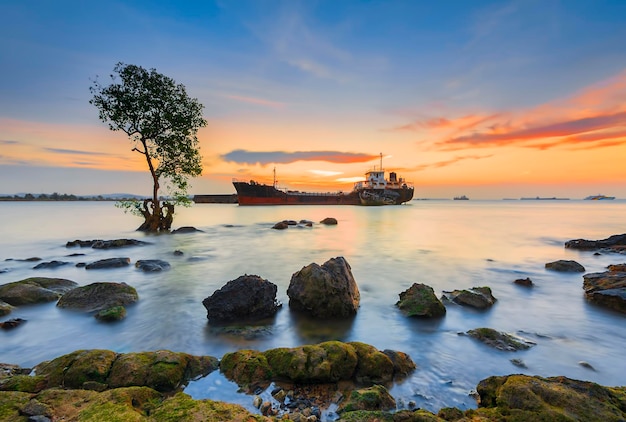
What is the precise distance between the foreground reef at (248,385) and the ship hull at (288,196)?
69.2 meters

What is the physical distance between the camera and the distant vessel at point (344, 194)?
75.9 metres

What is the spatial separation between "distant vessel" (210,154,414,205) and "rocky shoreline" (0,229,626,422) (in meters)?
68.2

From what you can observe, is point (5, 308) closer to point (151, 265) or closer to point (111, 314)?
point (111, 314)

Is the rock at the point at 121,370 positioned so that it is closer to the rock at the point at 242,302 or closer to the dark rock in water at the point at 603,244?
the rock at the point at 242,302

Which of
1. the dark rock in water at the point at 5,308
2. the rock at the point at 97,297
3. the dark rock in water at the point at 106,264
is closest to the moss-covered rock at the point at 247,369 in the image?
the rock at the point at 97,297

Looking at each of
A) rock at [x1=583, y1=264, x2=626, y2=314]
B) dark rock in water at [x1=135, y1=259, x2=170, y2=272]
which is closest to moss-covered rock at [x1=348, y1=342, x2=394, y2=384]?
rock at [x1=583, y1=264, x2=626, y2=314]

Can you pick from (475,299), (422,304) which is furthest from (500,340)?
(475,299)

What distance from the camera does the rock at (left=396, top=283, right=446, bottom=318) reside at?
747 cm

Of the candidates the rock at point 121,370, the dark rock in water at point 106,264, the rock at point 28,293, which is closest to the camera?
the rock at point 121,370

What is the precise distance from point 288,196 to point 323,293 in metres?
79.0

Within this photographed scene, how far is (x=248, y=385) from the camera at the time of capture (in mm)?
4363

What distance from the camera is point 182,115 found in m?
23.5

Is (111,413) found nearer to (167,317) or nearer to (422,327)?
(167,317)

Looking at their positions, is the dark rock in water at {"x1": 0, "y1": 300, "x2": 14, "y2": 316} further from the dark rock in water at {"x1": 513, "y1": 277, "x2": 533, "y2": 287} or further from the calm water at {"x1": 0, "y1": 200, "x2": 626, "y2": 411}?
the dark rock in water at {"x1": 513, "y1": 277, "x2": 533, "y2": 287}
